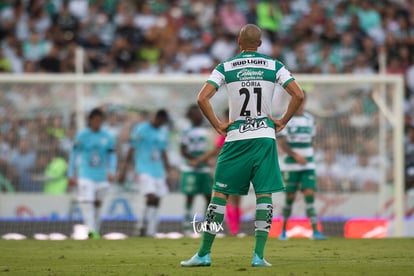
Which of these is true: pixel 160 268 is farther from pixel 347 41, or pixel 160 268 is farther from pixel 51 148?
pixel 347 41

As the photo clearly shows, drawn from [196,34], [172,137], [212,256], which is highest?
[196,34]

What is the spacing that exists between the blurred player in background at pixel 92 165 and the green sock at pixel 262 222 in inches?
363

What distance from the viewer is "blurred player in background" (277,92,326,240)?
59.2 feet

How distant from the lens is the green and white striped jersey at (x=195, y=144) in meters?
21.0

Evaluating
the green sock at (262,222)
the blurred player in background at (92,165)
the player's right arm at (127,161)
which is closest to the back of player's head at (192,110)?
the player's right arm at (127,161)

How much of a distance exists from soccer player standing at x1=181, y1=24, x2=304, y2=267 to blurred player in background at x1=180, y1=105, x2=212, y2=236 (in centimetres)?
891

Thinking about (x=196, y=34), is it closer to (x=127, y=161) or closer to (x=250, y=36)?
(x=127, y=161)

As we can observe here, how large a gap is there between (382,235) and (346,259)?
8532 millimetres

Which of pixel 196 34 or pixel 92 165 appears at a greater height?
pixel 196 34

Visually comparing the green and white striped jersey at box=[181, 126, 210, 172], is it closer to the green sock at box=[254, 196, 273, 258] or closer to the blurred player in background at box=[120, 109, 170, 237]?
the blurred player in background at box=[120, 109, 170, 237]

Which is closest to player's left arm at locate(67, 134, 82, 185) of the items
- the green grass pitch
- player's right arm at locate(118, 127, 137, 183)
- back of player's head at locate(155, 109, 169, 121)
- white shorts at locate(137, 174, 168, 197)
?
player's right arm at locate(118, 127, 137, 183)

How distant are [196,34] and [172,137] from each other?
5.75 meters

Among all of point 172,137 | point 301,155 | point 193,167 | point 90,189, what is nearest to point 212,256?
point 301,155

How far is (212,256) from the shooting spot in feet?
43.8
